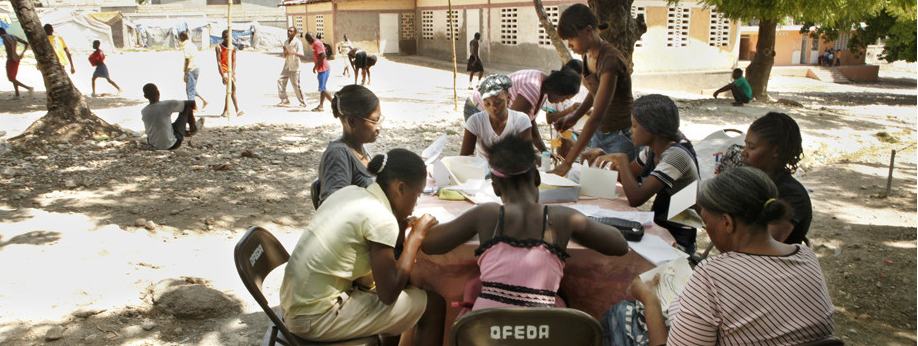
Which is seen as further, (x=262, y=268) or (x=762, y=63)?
(x=762, y=63)

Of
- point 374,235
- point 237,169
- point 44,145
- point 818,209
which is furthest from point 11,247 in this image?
point 818,209

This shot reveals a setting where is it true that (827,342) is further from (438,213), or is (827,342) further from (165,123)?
(165,123)

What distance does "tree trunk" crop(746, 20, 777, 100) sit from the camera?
14.8m

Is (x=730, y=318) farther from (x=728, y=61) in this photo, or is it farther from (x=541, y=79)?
(x=728, y=61)

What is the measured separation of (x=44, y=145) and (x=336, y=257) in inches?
283

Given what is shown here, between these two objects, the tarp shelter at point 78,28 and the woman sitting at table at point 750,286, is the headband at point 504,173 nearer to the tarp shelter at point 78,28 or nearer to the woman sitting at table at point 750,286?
the woman sitting at table at point 750,286

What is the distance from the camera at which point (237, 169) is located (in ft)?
22.6

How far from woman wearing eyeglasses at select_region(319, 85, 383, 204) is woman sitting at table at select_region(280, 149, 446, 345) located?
1.99 ft

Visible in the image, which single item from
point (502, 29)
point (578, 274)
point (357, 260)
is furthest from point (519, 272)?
point (502, 29)

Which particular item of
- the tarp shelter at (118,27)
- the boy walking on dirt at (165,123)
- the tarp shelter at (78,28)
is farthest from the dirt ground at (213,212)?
the tarp shelter at (118,27)

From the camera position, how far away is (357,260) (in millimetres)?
2352

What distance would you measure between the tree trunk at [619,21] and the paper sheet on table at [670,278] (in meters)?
5.39

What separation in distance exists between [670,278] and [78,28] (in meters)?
32.3

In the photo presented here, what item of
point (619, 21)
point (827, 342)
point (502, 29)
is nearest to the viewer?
point (827, 342)
